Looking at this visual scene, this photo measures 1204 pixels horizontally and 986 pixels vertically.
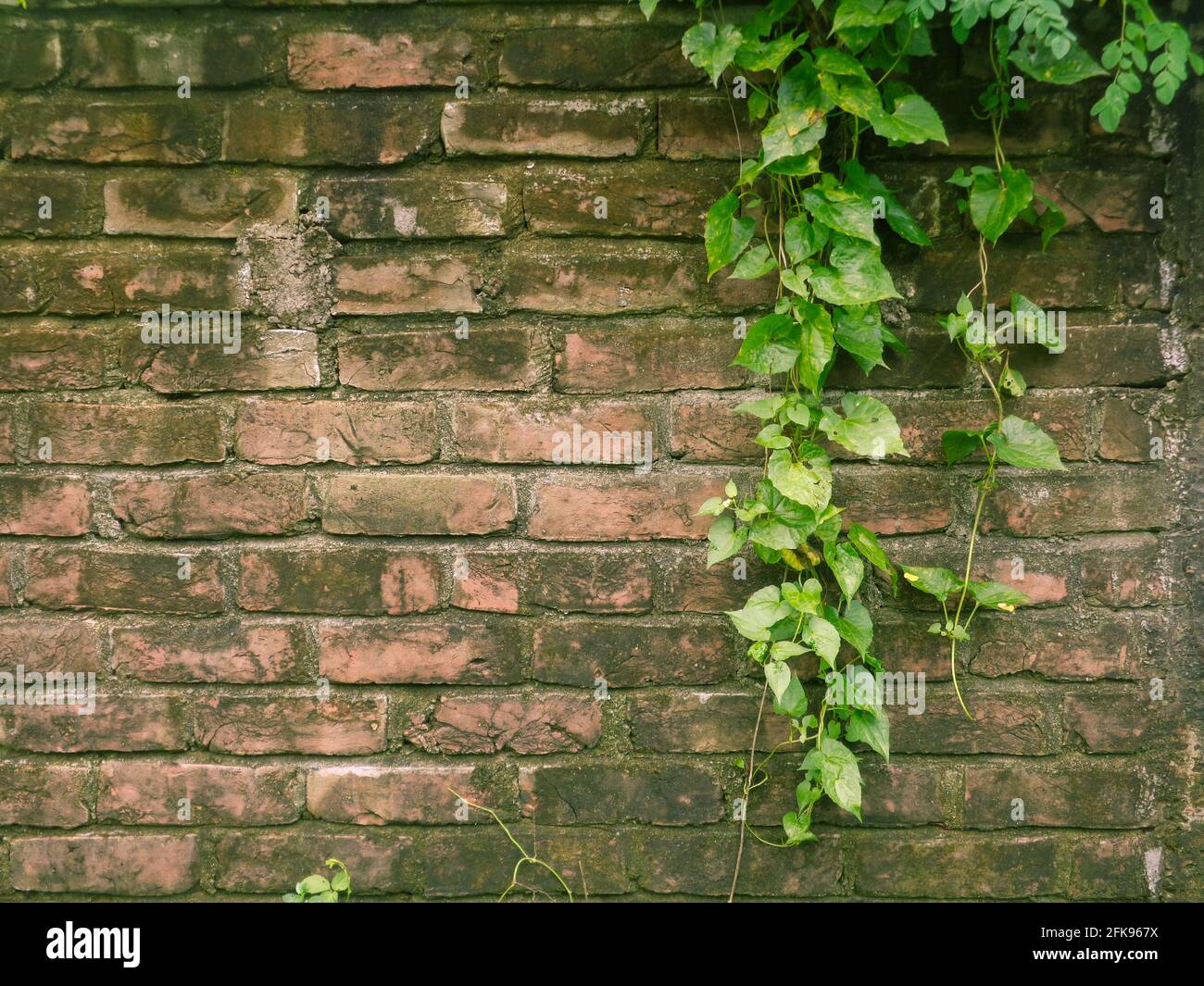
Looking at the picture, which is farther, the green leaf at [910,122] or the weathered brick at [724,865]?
the weathered brick at [724,865]

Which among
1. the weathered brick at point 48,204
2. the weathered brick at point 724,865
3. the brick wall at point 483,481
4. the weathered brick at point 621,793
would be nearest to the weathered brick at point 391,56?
the brick wall at point 483,481

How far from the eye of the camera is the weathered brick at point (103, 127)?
3.88 feet

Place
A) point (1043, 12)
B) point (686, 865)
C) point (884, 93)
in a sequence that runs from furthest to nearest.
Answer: point (686, 865) < point (884, 93) < point (1043, 12)

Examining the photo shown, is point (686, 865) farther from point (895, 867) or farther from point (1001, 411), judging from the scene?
point (1001, 411)

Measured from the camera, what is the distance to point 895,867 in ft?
4.03

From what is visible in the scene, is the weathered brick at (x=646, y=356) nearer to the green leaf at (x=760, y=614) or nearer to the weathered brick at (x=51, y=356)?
the green leaf at (x=760, y=614)

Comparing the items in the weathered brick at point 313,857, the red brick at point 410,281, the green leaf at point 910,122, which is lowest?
the weathered brick at point 313,857

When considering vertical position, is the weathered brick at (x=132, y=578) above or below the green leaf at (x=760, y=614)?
above

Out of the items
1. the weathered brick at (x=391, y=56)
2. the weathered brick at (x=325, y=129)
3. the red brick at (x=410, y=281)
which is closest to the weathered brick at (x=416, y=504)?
the red brick at (x=410, y=281)

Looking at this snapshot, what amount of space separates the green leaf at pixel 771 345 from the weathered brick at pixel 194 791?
868 mm

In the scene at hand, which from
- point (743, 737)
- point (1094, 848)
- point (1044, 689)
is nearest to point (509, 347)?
point (743, 737)

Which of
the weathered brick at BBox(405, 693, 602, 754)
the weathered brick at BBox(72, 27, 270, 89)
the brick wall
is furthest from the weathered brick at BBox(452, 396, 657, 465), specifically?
the weathered brick at BBox(72, 27, 270, 89)

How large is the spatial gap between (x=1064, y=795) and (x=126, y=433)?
1427 millimetres

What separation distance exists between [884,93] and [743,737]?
2.96ft
